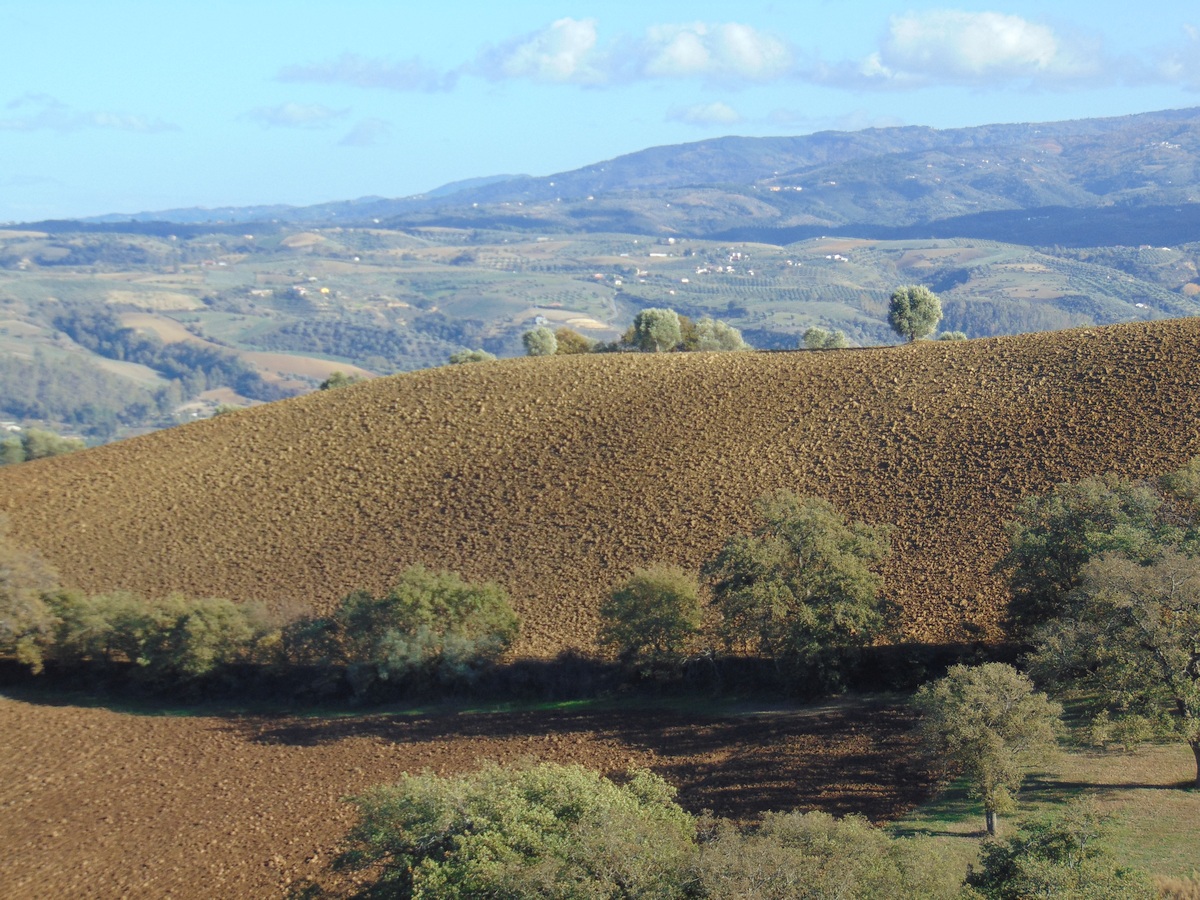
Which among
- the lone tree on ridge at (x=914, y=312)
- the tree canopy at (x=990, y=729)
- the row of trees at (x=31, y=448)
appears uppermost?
the lone tree on ridge at (x=914, y=312)

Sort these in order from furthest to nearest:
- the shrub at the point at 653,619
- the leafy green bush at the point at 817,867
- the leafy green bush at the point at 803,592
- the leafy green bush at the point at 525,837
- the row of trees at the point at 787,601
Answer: the shrub at the point at 653,619 < the row of trees at the point at 787,601 < the leafy green bush at the point at 803,592 < the leafy green bush at the point at 525,837 < the leafy green bush at the point at 817,867

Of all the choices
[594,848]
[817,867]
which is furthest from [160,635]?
[817,867]

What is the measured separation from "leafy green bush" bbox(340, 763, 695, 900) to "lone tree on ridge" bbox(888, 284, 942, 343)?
201ft

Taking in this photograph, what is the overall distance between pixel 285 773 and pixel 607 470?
2499cm

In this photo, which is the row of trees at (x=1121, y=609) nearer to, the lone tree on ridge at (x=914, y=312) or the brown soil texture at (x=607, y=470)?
the brown soil texture at (x=607, y=470)

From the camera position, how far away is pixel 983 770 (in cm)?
2159

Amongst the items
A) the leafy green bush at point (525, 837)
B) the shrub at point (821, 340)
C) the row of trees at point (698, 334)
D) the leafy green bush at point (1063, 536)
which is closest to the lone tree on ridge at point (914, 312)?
the row of trees at point (698, 334)

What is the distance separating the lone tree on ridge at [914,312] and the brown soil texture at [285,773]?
1991 inches

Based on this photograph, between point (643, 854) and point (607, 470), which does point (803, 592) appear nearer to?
point (643, 854)

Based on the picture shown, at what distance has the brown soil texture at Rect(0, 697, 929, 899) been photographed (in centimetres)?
2414

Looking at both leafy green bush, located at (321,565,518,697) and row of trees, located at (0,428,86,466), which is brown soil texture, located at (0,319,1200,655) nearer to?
leafy green bush, located at (321,565,518,697)

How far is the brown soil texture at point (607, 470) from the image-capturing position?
42.7 metres

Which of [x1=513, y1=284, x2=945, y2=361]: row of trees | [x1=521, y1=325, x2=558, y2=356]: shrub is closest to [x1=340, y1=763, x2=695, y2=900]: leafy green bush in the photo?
[x1=513, y1=284, x2=945, y2=361]: row of trees

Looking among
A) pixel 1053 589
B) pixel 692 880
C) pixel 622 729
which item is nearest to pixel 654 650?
pixel 622 729
